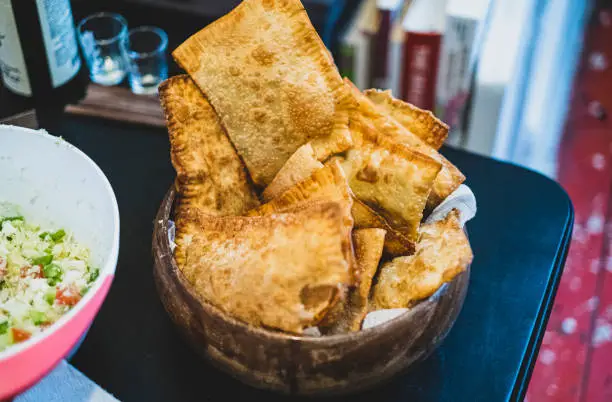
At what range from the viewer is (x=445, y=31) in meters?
1.62

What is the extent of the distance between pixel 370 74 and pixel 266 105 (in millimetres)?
925

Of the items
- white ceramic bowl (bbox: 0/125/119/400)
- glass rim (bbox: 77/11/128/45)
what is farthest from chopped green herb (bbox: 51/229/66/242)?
glass rim (bbox: 77/11/128/45)

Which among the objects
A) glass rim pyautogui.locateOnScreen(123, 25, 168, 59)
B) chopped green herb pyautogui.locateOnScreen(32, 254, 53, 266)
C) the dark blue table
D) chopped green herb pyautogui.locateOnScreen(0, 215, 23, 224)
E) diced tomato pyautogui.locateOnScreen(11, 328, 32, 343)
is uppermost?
glass rim pyautogui.locateOnScreen(123, 25, 168, 59)

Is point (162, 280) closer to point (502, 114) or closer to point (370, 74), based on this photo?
point (370, 74)

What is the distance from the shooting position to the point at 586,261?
1.81 meters

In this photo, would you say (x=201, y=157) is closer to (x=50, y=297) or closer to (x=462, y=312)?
(x=50, y=297)

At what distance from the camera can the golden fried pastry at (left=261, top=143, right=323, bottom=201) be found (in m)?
0.80

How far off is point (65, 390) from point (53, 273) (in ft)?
0.44

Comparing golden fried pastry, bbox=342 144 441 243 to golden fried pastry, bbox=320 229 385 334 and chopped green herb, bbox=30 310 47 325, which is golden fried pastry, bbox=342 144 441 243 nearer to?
golden fried pastry, bbox=320 229 385 334

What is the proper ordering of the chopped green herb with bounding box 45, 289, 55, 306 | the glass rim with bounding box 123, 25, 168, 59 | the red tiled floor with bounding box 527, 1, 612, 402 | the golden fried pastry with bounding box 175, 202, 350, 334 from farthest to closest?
the red tiled floor with bounding box 527, 1, 612, 402
the glass rim with bounding box 123, 25, 168, 59
the chopped green herb with bounding box 45, 289, 55, 306
the golden fried pastry with bounding box 175, 202, 350, 334

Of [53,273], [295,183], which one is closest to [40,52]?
[53,273]

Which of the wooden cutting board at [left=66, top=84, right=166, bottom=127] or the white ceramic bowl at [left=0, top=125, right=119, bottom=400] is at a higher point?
the white ceramic bowl at [left=0, top=125, right=119, bottom=400]

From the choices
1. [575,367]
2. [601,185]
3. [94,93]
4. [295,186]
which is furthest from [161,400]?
[601,185]

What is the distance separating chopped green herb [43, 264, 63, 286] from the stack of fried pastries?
0.53 ft
